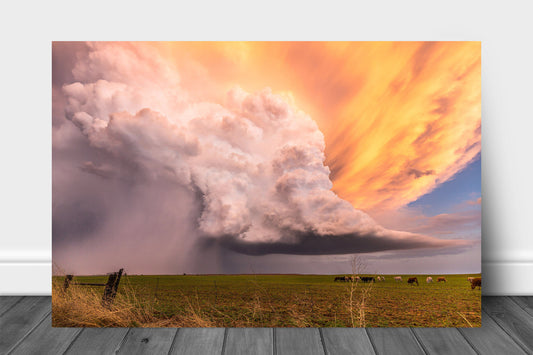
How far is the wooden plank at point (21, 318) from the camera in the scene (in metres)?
1.96

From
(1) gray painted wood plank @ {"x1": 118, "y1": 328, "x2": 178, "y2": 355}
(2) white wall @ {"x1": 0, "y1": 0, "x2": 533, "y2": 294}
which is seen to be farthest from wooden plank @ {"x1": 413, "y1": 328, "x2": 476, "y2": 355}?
(1) gray painted wood plank @ {"x1": 118, "y1": 328, "x2": 178, "y2": 355}

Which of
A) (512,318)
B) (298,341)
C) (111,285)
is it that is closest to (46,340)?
(111,285)

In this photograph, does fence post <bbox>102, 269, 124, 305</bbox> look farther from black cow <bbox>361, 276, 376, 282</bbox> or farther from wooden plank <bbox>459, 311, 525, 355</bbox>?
wooden plank <bbox>459, 311, 525, 355</bbox>

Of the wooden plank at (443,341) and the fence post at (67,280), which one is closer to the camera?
the wooden plank at (443,341)

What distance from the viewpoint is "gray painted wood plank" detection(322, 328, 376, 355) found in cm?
185

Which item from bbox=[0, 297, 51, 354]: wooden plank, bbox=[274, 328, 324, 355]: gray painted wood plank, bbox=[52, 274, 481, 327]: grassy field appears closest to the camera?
bbox=[274, 328, 324, 355]: gray painted wood plank

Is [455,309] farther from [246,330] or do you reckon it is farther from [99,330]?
[99,330]

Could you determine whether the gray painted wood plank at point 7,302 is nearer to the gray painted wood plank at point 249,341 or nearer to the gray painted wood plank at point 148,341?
the gray painted wood plank at point 148,341

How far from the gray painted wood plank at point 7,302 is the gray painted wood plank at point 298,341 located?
54.6 inches

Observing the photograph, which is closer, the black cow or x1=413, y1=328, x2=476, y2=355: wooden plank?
x1=413, y1=328, x2=476, y2=355: wooden plank

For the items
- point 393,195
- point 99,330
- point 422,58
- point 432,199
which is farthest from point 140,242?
point 422,58

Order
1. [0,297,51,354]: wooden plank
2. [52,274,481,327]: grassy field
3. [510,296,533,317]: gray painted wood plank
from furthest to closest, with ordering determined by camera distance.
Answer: [510,296,533,317]: gray painted wood plank → [52,274,481,327]: grassy field → [0,297,51,354]: wooden plank

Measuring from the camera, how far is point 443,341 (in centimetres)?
194
